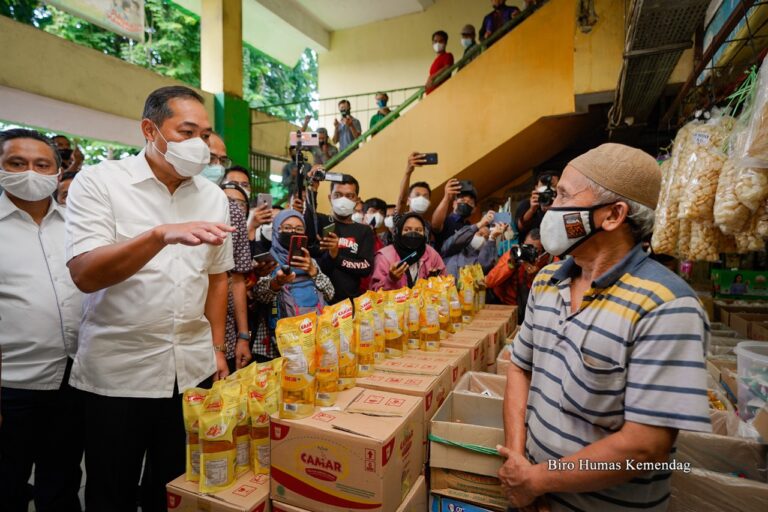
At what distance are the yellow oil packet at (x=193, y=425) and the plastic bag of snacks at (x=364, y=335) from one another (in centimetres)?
59

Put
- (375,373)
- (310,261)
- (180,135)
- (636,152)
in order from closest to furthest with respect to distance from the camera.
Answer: (636,152)
(180,135)
(375,373)
(310,261)

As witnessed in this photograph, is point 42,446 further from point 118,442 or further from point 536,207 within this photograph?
point 536,207

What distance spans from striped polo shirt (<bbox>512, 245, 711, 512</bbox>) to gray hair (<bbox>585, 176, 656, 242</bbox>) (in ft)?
0.21

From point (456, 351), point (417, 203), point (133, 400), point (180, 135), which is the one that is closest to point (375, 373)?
point (456, 351)

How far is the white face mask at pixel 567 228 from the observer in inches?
41.1

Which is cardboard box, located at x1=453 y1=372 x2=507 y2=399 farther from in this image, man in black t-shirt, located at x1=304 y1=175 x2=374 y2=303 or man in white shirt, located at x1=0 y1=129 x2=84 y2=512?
man in white shirt, located at x1=0 y1=129 x2=84 y2=512

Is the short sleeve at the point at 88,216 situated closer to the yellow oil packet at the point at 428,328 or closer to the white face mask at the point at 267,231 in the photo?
the yellow oil packet at the point at 428,328

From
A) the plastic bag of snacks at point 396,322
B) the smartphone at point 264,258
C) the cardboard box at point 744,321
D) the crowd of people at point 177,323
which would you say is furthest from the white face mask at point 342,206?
the cardboard box at point 744,321

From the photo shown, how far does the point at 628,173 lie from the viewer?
1.00 m

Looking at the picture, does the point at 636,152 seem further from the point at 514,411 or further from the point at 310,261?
the point at 310,261

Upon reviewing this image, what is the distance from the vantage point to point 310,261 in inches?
89.9

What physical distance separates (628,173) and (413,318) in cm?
119

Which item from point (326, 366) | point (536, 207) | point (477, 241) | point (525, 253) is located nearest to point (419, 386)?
point (326, 366)

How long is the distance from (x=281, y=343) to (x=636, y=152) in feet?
3.62
